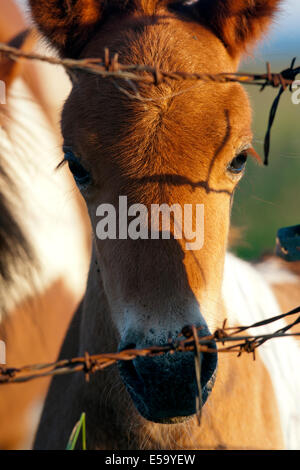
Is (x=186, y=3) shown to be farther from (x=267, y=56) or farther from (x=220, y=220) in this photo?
(x=220, y=220)

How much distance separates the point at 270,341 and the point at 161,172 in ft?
4.42

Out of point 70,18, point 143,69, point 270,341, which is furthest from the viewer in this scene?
point 270,341

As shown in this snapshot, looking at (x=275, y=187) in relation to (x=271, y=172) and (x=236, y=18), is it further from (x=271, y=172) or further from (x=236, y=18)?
(x=236, y=18)

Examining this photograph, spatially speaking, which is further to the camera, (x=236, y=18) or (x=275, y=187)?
(x=275, y=187)

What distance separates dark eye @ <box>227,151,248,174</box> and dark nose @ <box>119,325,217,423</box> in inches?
25.3

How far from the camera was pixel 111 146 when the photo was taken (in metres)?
1.62

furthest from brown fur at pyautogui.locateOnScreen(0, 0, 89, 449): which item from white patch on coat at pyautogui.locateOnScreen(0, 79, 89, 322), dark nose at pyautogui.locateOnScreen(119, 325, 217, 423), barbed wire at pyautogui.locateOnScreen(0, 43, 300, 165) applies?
barbed wire at pyautogui.locateOnScreen(0, 43, 300, 165)

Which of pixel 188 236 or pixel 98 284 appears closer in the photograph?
pixel 188 236

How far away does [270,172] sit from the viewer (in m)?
8.05

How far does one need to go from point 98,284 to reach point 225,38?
121cm

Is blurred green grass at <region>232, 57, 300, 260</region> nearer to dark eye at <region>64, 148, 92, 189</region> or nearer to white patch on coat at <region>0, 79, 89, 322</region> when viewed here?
white patch on coat at <region>0, 79, 89, 322</region>

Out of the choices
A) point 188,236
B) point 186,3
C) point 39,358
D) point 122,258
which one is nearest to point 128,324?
point 122,258

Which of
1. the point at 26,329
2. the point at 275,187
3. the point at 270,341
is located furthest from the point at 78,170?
the point at 275,187

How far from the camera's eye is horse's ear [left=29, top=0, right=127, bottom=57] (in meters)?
1.91
